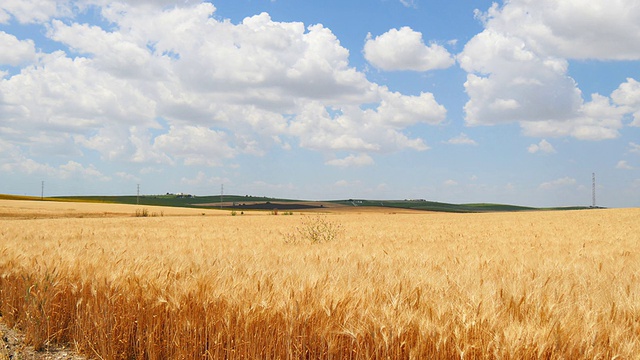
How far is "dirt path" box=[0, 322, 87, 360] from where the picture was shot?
4.70 m

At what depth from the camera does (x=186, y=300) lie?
169 inches

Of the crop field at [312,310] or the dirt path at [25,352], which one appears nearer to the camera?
the crop field at [312,310]

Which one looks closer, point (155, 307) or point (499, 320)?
point (499, 320)

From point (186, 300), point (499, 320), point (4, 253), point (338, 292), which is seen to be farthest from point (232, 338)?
point (4, 253)

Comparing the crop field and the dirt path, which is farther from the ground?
the crop field

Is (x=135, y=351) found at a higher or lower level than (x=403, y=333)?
lower

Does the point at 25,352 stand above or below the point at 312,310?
below

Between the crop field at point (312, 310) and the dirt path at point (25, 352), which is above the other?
the crop field at point (312, 310)

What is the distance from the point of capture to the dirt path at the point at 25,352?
15.4 feet

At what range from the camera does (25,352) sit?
4910 millimetres

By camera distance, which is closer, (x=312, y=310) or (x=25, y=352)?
(x=312, y=310)

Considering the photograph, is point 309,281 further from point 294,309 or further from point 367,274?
point 367,274

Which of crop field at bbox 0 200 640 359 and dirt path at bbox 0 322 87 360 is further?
dirt path at bbox 0 322 87 360

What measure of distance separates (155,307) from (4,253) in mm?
3926
